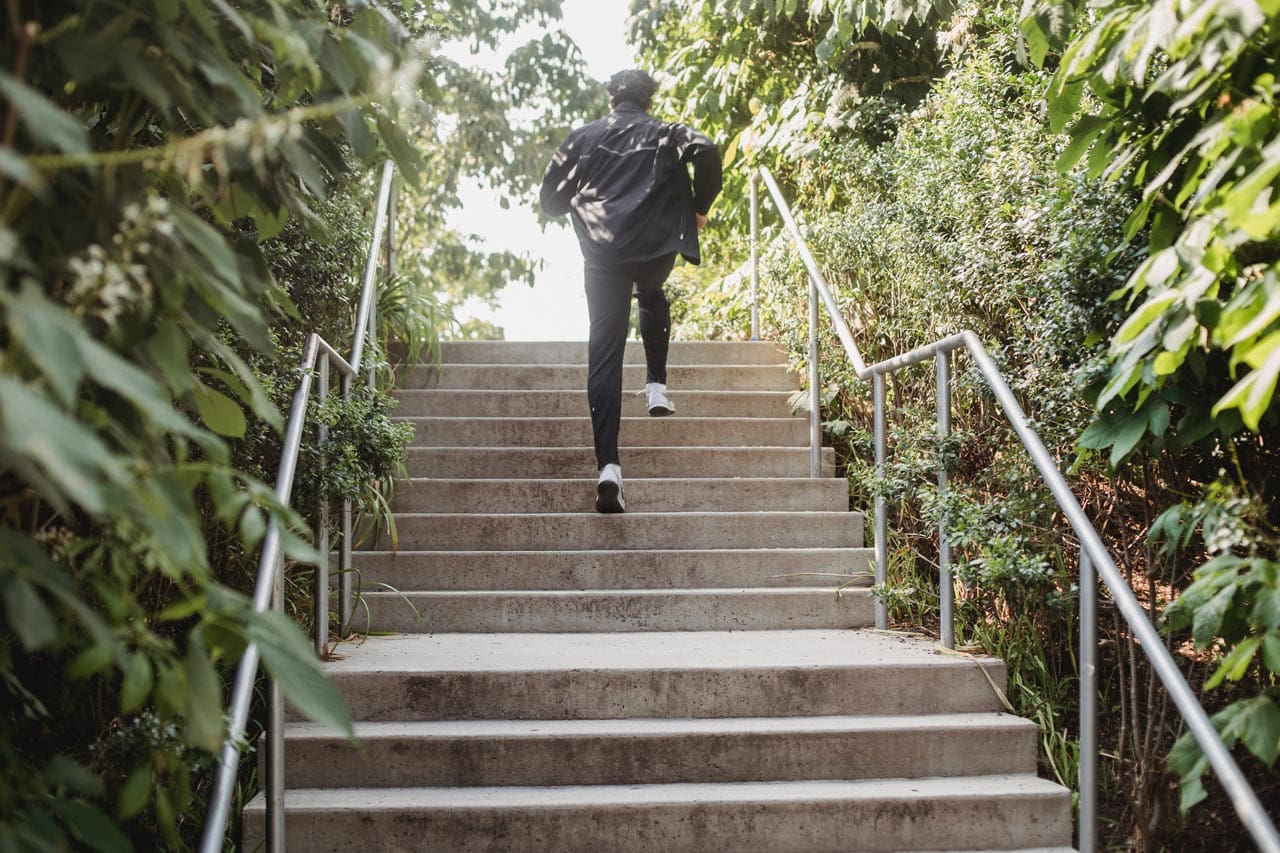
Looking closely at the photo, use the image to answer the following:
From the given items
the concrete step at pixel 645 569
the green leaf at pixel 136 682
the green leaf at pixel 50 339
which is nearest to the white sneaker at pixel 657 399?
the concrete step at pixel 645 569

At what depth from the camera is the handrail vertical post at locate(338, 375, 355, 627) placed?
11.6ft

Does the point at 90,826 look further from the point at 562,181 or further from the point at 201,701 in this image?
the point at 562,181

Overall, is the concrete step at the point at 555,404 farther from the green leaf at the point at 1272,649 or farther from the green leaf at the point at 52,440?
the green leaf at the point at 52,440

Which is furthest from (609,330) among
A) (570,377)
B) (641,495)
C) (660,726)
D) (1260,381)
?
(1260,381)

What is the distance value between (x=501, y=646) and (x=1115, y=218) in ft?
7.00

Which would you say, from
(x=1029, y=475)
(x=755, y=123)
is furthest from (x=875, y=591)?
(x=755, y=123)

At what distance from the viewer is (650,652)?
129 inches

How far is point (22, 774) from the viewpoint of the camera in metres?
1.30

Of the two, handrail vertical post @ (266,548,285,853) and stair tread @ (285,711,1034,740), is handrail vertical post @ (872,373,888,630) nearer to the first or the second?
stair tread @ (285,711,1034,740)

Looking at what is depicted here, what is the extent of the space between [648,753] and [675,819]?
8.8 inches

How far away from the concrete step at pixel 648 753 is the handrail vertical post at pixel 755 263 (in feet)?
11.7

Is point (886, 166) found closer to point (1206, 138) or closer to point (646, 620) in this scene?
point (646, 620)

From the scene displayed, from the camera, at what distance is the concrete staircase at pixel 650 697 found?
263 cm

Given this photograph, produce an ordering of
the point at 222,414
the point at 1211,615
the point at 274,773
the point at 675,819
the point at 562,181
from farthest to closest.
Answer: the point at 562,181
the point at 675,819
the point at 274,773
the point at 1211,615
the point at 222,414
